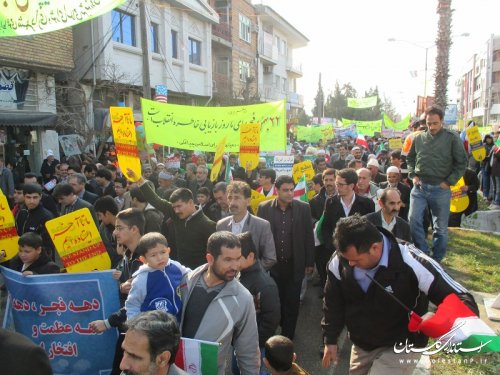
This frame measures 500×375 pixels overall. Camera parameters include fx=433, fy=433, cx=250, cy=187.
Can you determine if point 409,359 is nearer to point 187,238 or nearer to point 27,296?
point 187,238

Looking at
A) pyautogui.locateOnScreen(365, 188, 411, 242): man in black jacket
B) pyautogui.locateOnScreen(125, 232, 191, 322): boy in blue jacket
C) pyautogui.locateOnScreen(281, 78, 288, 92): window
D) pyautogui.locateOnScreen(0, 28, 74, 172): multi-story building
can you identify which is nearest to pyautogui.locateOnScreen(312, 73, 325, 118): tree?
pyautogui.locateOnScreen(281, 78, 288, 92): window

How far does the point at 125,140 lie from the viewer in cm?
573

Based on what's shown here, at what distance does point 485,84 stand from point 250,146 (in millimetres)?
72443

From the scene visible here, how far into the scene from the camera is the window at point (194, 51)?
2384 cm

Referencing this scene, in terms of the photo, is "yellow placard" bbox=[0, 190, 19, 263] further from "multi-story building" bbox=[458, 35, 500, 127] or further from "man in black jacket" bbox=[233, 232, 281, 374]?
"multi-story building" bbox=[458, 35, 500, 127]

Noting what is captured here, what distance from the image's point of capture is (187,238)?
178 inches

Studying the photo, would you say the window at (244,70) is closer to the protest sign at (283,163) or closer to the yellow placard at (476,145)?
the yellow placard at (476,145)

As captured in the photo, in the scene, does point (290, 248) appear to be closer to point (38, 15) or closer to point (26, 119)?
point (38, 15)

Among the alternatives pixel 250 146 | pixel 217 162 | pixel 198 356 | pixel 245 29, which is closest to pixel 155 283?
pixel 198 356

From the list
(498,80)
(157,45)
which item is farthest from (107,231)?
(498,80)

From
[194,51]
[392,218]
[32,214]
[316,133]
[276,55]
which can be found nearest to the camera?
[392,218]

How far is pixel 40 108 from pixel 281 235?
40.2ft

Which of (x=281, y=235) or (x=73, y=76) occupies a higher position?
(x=73, y=76)

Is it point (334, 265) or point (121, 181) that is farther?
point (121, 181)
